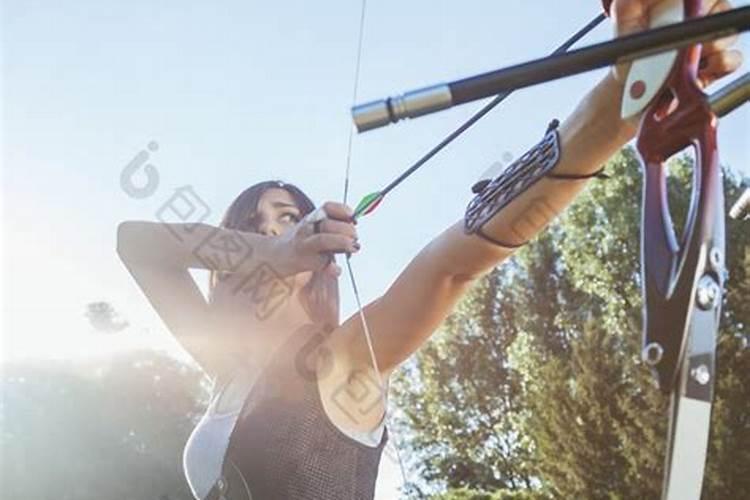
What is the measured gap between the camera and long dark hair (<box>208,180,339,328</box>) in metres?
1.44

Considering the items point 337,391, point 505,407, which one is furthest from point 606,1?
point 505,407

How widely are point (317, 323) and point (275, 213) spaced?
30cm

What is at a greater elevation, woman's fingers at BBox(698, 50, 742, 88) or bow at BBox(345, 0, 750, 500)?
woman's fingers at BBox(698, 50, 742, 88)

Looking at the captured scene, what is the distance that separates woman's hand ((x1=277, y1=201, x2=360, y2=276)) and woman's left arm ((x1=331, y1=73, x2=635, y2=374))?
101 millimetres

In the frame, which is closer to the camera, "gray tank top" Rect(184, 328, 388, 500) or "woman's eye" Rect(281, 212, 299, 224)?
"gray tank top" Rect(184, 328, 388, 500)

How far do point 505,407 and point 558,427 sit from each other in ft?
6.60

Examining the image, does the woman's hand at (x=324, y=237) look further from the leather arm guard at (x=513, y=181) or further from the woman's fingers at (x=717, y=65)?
the woman's fingers at (x=717, y=65)

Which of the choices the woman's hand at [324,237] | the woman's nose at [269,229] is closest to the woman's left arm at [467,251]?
the woman's hand at [324,237]

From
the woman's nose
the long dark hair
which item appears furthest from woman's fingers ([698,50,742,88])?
the woman's nose

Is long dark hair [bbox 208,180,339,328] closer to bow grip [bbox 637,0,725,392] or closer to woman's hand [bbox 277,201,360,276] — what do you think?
woman's hand [bbox 277,201,360,276]

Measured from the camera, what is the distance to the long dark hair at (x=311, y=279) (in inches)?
56.6

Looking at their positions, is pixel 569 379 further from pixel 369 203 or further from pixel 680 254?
pixel 680 254

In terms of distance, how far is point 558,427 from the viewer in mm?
10984

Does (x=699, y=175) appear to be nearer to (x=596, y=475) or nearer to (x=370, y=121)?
(x=370, y=121)
